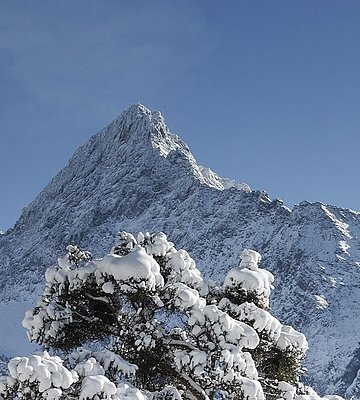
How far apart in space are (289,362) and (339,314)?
164817 millimetres

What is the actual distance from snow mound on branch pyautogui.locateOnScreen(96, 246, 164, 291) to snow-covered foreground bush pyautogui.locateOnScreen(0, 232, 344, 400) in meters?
0.02

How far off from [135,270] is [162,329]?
1.39 meters

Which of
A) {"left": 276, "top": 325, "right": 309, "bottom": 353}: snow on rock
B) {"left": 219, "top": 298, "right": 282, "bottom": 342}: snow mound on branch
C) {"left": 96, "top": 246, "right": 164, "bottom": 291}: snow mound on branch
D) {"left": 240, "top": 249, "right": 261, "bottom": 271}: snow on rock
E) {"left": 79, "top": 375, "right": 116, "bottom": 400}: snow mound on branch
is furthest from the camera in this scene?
{"left": 240, "top": 249, "right": 261, "bottom": 271}: snow on rock

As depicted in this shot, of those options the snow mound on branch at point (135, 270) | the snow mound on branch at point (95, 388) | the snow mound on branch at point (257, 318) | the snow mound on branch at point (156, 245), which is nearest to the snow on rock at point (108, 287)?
the snow mound on branch at point (135, 270)

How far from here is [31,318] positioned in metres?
12.1

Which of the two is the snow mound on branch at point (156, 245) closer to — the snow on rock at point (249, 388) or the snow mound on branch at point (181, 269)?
the snow mound on branch at point (181, 269)

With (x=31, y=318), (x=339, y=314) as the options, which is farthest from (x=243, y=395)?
(x=339, y=314)

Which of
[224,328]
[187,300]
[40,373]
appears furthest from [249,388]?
[40,373]

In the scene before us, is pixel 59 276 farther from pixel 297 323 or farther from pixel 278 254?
pixel 278 254

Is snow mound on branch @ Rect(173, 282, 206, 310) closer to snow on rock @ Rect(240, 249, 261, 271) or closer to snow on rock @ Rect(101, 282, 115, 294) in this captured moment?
snow on rock @ Rect(101, 282, 115, 294)

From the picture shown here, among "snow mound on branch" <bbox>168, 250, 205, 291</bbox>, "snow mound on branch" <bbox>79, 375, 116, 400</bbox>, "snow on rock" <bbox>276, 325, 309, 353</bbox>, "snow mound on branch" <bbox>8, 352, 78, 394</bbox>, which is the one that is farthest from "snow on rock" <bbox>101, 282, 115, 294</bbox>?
"snow on rock" <bbox>276, 325, 309, 353</bbox>

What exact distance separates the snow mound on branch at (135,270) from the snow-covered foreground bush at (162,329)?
16mm

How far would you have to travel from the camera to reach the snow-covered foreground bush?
35.6 feet

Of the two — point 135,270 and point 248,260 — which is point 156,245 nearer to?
point 248,260
